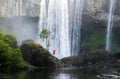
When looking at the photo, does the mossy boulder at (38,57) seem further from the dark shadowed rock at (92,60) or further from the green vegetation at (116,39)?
the green vegetation at (116,39)

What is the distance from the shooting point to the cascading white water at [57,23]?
389 feet

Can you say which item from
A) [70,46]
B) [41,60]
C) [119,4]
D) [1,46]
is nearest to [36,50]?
[41,60]

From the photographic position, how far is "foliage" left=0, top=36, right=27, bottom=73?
56.9m

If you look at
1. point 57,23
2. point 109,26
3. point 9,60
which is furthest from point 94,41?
point 9,60

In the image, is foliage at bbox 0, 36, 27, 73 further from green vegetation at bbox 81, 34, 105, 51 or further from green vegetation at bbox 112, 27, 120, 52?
green vegetation at bbox 112, 27, 120, 52

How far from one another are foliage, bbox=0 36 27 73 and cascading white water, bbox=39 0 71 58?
5542 cm

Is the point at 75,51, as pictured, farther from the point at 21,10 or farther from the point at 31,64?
the point at 31,64

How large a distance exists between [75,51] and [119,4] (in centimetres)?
2238

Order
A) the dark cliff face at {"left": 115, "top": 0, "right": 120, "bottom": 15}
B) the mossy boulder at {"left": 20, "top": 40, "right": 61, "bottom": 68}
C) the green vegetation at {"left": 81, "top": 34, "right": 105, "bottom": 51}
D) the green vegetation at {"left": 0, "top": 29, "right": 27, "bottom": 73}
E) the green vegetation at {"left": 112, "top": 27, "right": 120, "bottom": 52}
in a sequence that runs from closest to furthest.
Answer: the green vegetation at {"left": 0, "top": 29, "right": 27, "bottom": 73}, the mossy boulder at {"left": 20, "top": 40, "right": 61, "bottom": 68}, the dark cliff face at {"left": 115, "top": 0, "right": 120, "bottom": 15}, the green vegetation at {"left": 112, "top": 27, "right": 120, "bottom": 52}, the green vegetation at {"left": 81, "top": 34, "right": 105, "bottom": 51}

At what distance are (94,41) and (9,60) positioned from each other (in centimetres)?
6921

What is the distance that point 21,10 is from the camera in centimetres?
12231

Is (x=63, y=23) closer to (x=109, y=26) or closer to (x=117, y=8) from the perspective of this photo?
(x=109, y=26)

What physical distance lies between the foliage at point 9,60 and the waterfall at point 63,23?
55422 mm

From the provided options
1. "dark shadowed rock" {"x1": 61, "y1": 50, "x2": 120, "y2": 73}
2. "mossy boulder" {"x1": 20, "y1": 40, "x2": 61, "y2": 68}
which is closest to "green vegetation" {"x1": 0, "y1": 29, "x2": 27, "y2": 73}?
"mossy boulder" {"x1": 20, "y1": 40, "x2": 61, "y2": 68}
